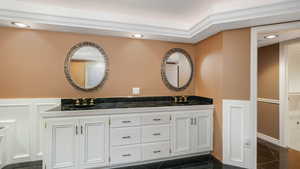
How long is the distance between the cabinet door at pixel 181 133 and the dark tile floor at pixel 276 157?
118 cm

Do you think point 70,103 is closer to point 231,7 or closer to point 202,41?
point 202,41

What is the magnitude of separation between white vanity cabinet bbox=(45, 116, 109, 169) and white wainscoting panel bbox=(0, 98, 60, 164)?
0.64 m

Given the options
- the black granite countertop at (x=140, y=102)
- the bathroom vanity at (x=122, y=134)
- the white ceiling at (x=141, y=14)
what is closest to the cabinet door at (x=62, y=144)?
the bathroom vanity at (x=122, y=134)

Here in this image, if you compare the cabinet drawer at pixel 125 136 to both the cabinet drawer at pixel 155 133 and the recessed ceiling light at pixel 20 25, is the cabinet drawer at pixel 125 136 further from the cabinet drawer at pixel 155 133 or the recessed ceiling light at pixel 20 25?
the recessed ceiling light at pixel 20 25

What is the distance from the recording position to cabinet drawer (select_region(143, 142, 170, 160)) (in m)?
2.26

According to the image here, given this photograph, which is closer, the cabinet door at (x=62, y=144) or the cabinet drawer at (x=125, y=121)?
the cabinet door at (x=62, y=144)

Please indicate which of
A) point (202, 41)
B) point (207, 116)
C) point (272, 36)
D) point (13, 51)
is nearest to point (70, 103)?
point (13, 51)

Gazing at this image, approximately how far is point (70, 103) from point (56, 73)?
0.58 metres

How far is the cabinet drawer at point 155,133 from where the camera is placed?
7.41 ft

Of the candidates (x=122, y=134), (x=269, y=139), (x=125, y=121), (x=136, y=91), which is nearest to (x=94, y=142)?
(x=122, y=134)

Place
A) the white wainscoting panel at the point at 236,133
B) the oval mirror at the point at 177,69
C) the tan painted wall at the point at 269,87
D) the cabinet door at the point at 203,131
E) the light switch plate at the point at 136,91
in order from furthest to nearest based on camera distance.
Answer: the tan painted wall at the point at 269,87
the oval mirror at the point at 177,69
the light switch plate at the point at 136,91
the cabinet door at the point at 203,131
the white wainscoting panel at the point at 236,133

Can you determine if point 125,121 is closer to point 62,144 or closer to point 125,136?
point 125,136

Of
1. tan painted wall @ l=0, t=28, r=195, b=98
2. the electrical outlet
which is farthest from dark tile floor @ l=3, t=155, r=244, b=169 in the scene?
the electrical outlet

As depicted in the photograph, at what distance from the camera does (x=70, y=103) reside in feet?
8.13
